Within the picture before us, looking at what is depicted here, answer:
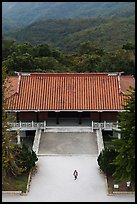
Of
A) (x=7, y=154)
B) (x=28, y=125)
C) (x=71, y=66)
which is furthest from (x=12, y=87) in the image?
(x=71, y=66)

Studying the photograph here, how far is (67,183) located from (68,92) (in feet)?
29.5

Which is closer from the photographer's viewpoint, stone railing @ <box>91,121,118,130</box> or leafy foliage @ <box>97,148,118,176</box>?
leafy foliage @ <box>97,148,118,176</box>

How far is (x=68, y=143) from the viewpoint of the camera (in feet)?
88.3

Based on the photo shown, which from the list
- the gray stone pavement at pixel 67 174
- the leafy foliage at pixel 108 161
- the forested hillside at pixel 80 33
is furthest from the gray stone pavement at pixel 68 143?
the forested hillside at pixel 80 33

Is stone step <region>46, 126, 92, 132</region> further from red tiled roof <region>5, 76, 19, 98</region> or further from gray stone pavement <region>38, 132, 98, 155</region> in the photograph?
red tiled roof <region>5, 76, 19, 98</region>

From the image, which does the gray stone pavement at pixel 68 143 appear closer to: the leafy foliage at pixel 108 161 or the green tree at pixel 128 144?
the leafy foliage at pixel 108 161

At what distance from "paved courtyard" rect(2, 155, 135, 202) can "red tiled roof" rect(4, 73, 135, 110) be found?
4.79 meters

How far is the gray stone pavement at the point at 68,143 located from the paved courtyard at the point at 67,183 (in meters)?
0.73

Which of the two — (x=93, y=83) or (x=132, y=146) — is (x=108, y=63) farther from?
(x=132, y=146)

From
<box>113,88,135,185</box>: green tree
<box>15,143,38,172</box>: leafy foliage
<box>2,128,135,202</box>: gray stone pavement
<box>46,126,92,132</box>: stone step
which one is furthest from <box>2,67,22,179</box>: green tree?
<box>46,126,92,132</box>: stone step

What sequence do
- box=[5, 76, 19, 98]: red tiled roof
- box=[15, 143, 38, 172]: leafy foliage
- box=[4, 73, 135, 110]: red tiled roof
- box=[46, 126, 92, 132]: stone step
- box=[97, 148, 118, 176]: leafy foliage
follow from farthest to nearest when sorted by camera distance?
1. box=[5, 76, 19, 98]: red tiled roof
2. box=[4, 73, 135, 110]: red tiled roof
3. box=[46, 126, 92, 132]: stone step
4. box=[15, 143, 38, 172]: leafy foliage
5. box=[97, 148, 118, 176]: leafy foliage

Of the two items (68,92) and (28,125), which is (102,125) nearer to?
(68,92)

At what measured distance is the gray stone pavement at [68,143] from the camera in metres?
26.0

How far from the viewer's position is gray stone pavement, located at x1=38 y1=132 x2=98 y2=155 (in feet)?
85.1
